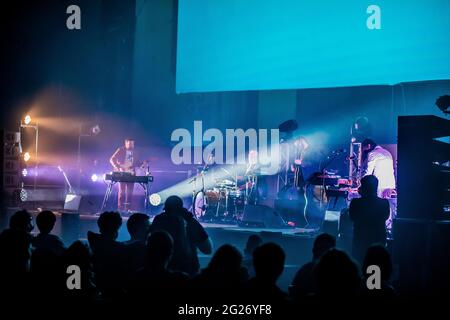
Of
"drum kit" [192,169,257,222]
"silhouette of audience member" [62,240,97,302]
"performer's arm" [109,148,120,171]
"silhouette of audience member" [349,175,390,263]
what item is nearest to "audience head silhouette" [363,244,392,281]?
"silhouette of audience member" [349,175,390,263]

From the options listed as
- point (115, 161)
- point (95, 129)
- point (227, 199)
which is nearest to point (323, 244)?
point (227, 199)

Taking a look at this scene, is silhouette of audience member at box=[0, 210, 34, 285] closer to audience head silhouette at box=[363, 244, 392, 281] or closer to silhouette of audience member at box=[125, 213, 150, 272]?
silhouette of audience member at box=[125, 213, 150, 272]

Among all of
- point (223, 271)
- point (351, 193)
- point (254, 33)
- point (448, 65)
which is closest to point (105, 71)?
point (254, 33)

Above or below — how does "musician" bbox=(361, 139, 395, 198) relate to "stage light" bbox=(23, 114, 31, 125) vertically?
below

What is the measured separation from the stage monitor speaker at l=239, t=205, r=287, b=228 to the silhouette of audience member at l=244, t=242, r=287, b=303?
6.36 meters

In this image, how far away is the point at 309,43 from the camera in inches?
341

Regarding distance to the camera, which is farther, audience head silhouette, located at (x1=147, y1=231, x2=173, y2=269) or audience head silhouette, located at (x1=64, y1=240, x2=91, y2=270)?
audience head silhouette, located at (x1=64, y1=240, x2=91, y2=270)

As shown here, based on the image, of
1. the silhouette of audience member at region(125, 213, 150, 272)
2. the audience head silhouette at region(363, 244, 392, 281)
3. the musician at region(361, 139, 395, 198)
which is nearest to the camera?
the audience head silhouette at region(363, 244, 392, 281)

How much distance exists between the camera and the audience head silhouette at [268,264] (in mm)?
2953

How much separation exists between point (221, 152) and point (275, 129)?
1.43 m

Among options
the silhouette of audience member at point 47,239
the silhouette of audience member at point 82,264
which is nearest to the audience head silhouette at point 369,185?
the silhouette of audience member at point 82,264

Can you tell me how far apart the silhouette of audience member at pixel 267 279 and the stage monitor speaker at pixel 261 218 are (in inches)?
250

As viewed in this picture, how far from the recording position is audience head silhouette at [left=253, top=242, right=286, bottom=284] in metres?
2.95

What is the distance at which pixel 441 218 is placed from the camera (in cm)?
509
